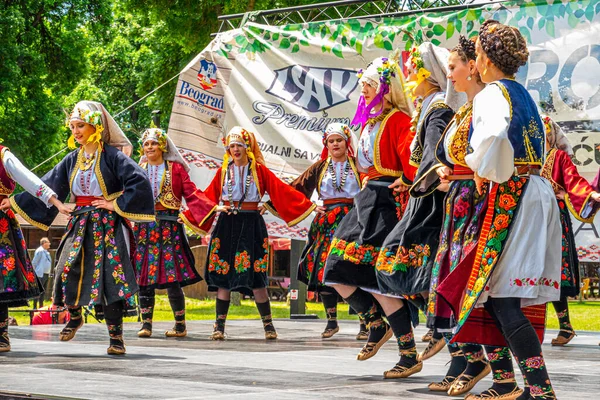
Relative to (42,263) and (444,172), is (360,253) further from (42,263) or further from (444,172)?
(42,263)

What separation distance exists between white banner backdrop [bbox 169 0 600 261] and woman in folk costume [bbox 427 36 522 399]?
14.9 feet

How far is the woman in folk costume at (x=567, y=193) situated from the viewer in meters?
7.78

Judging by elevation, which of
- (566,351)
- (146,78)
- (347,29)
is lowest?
(566,351)

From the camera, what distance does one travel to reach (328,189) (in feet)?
27.7

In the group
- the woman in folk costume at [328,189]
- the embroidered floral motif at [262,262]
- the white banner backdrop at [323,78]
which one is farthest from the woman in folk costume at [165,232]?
the white banner backdrop at [323,78]

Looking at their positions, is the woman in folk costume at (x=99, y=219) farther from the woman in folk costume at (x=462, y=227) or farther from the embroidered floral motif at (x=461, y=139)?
the embroidered floral motif at (x=461, y=139)

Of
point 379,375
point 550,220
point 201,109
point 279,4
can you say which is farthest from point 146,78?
point 550,220

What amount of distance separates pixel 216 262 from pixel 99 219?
221cm

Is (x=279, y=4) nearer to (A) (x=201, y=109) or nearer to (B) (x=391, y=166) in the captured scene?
(A) (x=201, y=109)

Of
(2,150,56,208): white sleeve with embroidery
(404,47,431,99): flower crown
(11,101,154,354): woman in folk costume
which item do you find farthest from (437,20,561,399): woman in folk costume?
(2,150,56,208): white sleeve with embroidery

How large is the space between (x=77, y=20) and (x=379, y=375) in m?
17.9

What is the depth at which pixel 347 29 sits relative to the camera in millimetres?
10227

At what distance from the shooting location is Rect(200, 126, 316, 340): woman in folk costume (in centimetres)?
867

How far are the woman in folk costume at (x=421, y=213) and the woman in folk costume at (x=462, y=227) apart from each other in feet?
0.96
